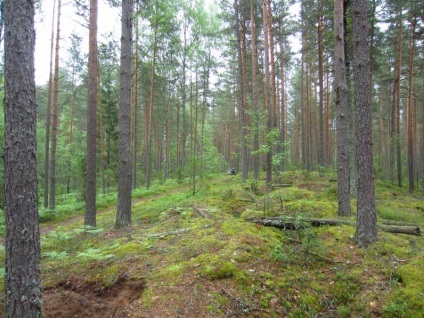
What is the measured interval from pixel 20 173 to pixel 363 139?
5.26m

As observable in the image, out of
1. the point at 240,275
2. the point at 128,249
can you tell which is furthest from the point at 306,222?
the point at 128,249

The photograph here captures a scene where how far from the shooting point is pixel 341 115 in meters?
6.95

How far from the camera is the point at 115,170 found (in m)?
19.9

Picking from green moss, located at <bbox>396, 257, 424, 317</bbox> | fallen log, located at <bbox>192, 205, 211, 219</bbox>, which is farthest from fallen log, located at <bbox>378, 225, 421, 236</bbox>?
fallen log, located at <bbox>192, 205, 211, 219</bbox>

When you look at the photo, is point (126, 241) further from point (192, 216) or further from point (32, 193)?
point (32, 193)

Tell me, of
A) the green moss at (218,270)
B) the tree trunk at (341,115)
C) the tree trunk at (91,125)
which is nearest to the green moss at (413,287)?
the green moss at (218,270)

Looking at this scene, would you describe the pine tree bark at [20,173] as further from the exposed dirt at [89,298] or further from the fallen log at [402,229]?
the fallen log at [402,229]

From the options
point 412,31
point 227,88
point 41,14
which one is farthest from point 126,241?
point 227,88

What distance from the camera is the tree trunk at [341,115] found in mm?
6883

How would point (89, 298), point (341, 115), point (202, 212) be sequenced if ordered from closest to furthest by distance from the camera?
point (89, 298) → point (341, 115) → point (202, 212)

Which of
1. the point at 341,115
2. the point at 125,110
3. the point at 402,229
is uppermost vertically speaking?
the point at 125,110

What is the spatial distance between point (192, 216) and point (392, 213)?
5815mm

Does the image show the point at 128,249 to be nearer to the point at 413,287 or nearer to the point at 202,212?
the point at 202,212

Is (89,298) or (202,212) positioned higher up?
(202,212)
